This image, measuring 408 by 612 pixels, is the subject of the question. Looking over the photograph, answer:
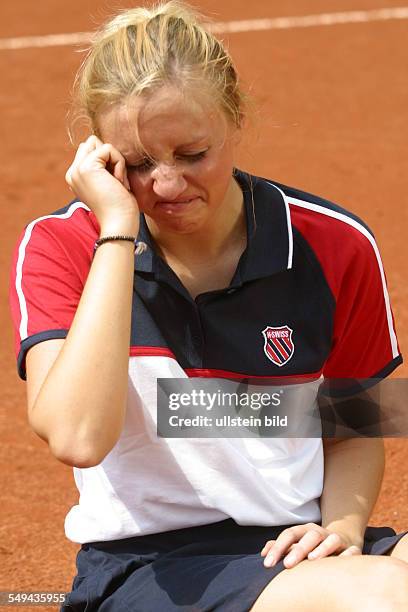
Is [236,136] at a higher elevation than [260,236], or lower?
higher

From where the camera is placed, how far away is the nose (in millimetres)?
3166

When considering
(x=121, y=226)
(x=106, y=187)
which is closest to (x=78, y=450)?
(x=121, y=226)

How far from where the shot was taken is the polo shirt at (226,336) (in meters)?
3.26

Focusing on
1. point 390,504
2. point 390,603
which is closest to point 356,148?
point 390,504

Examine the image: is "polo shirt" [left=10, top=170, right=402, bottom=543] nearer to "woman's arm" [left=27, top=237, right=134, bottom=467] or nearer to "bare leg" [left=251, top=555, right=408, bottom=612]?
"woman's arm" [left=27, top=237, right=134, bottom=467]

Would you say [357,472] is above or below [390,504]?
above

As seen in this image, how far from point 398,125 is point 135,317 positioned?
6.76 m

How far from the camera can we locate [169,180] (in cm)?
317

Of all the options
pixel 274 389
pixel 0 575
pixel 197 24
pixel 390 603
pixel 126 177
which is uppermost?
pixel 197 24

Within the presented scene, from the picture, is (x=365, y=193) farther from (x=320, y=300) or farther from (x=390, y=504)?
(x=320, y=300)

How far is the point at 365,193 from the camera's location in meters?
8.52

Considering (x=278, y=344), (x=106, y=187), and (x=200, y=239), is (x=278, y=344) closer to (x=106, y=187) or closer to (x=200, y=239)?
(x=200, y=239)

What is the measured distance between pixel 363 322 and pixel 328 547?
70 cm

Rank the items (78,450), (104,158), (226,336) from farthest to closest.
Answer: (226,336) < (104,158) < (78,450)
